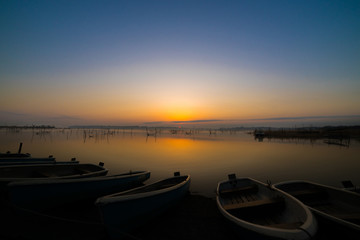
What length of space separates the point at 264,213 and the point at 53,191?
725 centimetres

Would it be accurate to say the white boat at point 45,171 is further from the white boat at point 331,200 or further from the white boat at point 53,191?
the white boat at point 331,200

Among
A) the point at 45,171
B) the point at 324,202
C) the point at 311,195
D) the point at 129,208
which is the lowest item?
the point at 324,202

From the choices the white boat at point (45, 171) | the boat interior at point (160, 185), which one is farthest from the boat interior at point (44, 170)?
the boat interior at point (160, 185)

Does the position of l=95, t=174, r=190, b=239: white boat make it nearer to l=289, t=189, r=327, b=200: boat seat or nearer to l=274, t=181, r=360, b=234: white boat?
l=274, t=181, r=360, b=234: white boat

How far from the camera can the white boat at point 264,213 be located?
11.6 feet

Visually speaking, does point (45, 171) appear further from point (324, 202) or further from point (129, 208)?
point (324, 202)

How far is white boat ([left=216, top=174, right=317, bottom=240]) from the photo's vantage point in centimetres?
354

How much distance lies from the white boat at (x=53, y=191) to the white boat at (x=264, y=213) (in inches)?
193

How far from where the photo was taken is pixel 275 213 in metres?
5.37

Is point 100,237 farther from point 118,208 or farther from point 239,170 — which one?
point 239,170

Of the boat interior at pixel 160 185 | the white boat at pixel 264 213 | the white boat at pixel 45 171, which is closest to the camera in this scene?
the white boat at pixel 264 213

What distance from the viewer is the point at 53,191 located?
20.0ft

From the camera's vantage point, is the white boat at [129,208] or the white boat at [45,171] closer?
the white boat at [129,208]

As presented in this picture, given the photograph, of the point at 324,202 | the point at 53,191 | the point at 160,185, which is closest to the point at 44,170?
the point at 53,191
